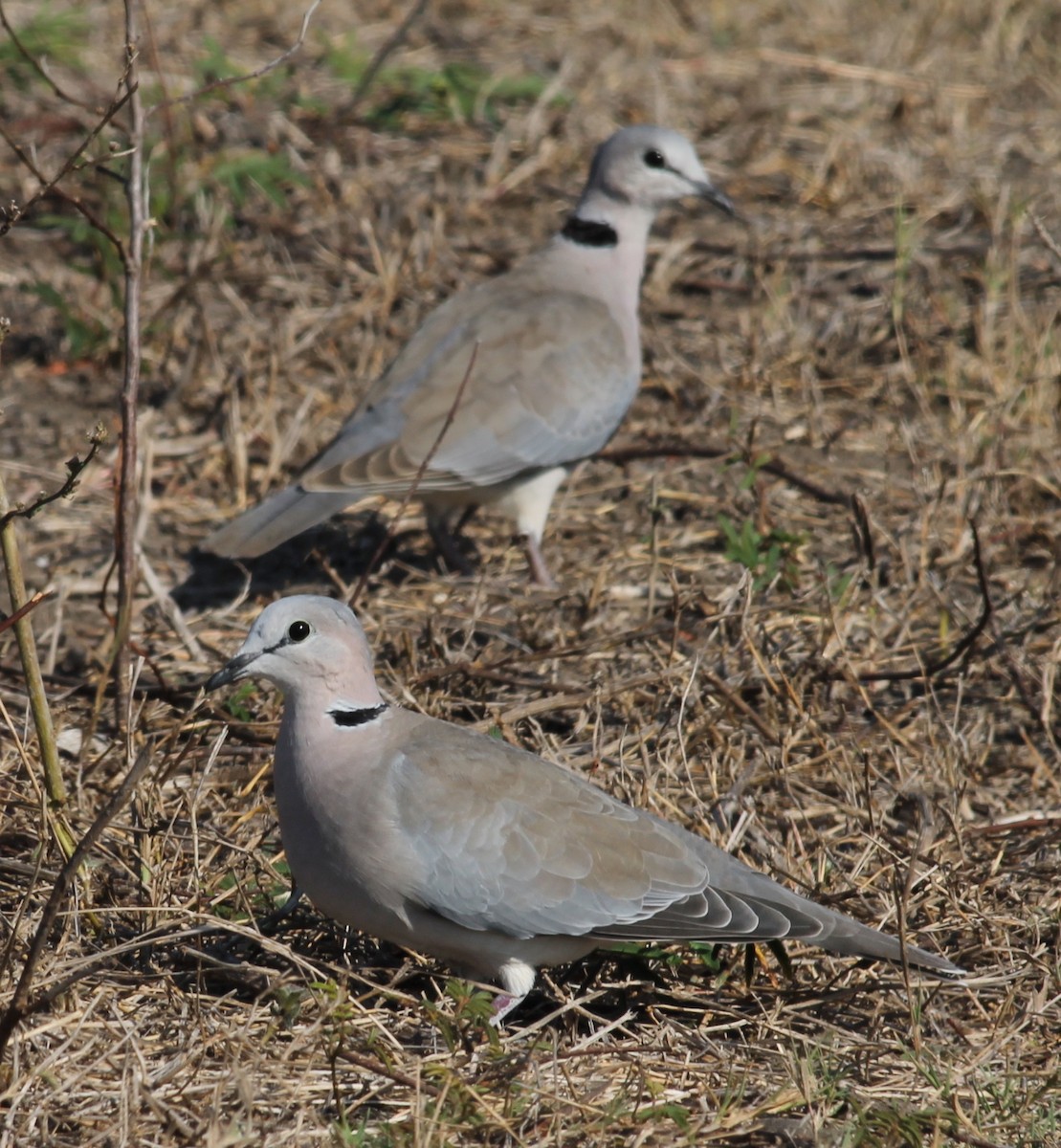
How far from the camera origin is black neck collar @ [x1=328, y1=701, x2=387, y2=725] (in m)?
3.09

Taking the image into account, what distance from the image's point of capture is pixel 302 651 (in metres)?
3.06

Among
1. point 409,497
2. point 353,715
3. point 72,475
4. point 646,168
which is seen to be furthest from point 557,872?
point 646,168

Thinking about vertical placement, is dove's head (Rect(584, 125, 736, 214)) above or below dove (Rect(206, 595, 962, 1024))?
above

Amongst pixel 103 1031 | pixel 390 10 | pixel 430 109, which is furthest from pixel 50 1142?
pixel 390 10

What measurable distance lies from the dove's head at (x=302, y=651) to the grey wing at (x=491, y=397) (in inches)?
61.7

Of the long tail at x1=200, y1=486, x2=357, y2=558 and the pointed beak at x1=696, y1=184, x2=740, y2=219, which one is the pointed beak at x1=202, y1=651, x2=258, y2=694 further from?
the pointed beak at x1=696, y1=184, x2=740, y2=219

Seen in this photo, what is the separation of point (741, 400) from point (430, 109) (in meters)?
2.37

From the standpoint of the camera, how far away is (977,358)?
18.8 ft

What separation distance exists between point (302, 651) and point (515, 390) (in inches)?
83.1

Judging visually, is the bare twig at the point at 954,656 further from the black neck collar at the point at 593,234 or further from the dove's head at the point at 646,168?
the dove's head at the point at 646,168

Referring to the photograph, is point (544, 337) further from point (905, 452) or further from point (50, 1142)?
point (50, 1142)

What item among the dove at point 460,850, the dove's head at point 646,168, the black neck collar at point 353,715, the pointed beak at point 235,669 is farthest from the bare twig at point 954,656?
the dove's head at point 646,168

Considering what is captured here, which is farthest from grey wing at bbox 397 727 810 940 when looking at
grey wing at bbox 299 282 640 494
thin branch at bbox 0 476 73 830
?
grey wing at bbox 299 282 640 494

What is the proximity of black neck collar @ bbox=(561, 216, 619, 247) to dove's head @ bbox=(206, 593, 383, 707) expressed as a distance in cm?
277
